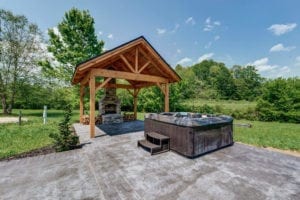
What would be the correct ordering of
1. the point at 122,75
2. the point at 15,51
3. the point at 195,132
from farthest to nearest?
the point at 15,51, the point at 122,75, the point at 195,132

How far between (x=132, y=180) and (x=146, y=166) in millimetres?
646

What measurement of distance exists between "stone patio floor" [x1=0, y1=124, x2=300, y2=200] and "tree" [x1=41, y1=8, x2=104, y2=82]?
37.1 feet

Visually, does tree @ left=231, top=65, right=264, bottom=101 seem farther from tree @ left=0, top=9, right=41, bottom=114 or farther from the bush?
tree @ left=0, top=9, right=41, bottom=114

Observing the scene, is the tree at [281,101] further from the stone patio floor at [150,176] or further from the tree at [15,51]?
the tree at [15,51]

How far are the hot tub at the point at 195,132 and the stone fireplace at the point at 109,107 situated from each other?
5088 mm

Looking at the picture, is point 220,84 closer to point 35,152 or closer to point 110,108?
point 110,108

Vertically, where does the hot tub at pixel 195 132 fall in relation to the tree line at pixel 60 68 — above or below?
below

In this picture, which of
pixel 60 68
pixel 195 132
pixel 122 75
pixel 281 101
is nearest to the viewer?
pixel 195 132

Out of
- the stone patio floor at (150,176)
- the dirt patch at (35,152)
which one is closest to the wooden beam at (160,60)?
the stone patio floor at (150,176)

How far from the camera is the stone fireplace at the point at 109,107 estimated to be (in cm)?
920

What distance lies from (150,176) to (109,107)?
A: 7.19m

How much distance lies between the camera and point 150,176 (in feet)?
9.38

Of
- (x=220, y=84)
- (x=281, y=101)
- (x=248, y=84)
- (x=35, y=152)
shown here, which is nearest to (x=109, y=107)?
(x=35, y=152)

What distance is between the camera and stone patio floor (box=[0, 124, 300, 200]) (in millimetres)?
2338
